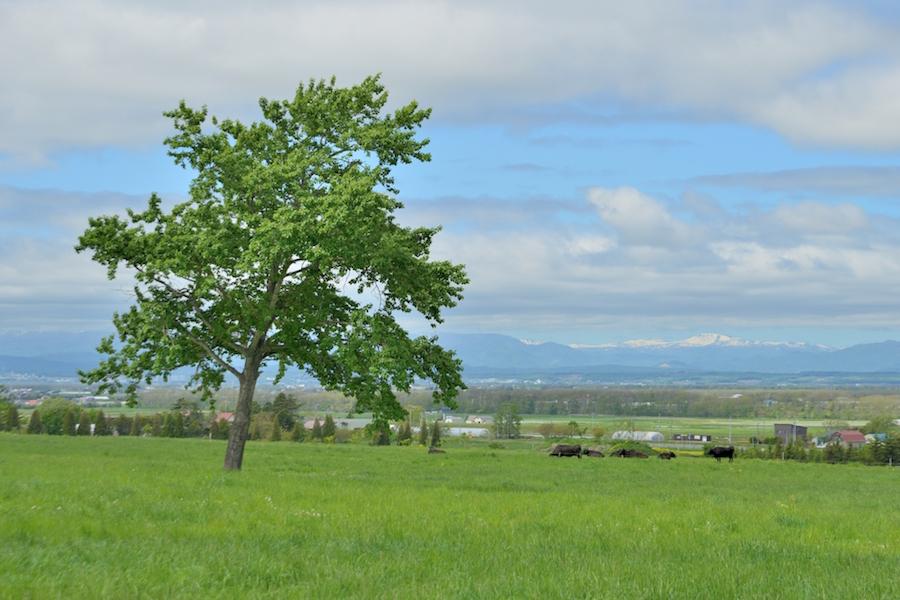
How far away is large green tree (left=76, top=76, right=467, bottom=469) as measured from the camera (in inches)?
1302

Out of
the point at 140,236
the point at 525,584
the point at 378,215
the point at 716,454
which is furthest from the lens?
the point at 716,454

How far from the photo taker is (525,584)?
453 inches

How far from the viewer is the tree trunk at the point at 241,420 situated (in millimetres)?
37000

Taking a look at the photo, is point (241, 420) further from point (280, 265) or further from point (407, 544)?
point (407, 544)

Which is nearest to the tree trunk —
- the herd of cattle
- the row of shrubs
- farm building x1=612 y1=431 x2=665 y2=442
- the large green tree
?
the large green tree

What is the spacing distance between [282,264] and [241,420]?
7.29m

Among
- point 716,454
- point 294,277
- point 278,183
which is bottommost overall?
point 716,454

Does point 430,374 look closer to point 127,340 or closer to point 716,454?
point 127,340

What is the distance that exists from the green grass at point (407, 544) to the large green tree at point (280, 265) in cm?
804

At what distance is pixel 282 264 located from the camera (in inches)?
1388

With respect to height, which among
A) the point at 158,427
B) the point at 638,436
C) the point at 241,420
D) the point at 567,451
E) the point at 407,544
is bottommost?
the point at 638,436

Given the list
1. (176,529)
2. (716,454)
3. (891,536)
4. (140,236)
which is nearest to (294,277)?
(140,236)

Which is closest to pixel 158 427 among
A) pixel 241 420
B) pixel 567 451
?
pixel 567 451

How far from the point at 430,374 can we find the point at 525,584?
24531mm
